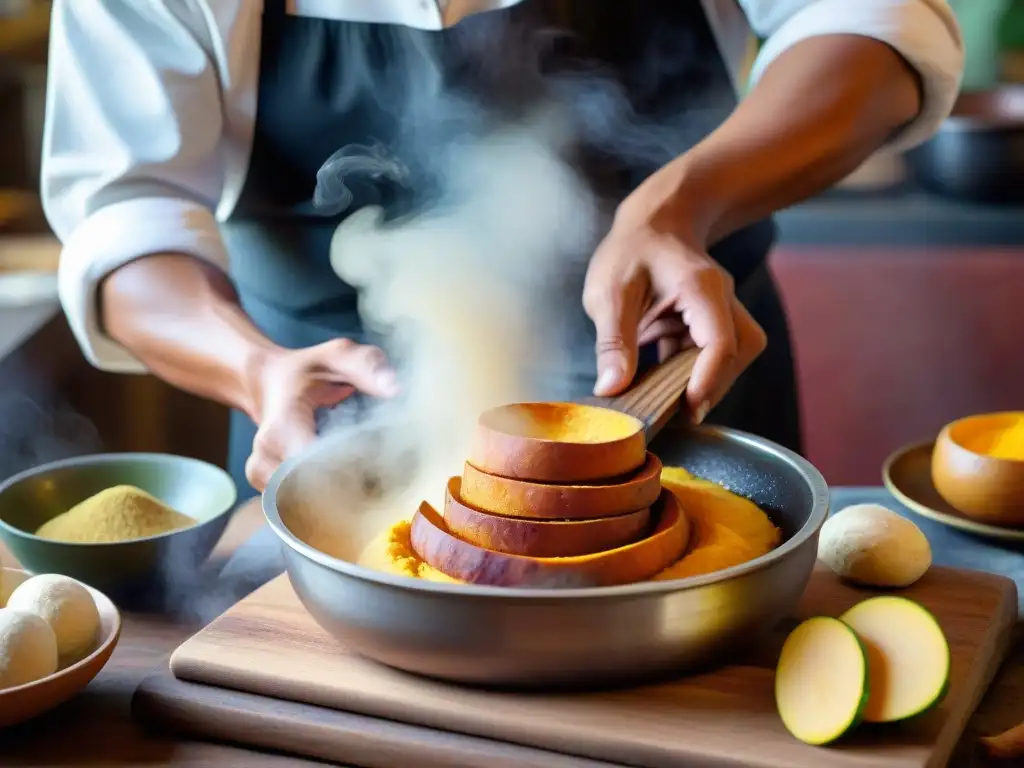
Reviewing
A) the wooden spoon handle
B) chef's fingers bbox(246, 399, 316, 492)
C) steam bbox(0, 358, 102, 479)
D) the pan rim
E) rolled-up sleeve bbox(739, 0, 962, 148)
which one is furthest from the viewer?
steam bbox(0, 358, 102, 479)

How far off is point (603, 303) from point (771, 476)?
217 millimetres

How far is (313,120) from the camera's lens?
128cm

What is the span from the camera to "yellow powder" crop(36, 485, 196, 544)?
37.7 inches

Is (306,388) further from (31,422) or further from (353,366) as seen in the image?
(31,422)

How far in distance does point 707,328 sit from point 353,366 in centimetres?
30

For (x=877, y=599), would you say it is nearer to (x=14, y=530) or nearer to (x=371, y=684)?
(x=371, y=684)

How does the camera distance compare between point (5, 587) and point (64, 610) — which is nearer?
point (64, 610)

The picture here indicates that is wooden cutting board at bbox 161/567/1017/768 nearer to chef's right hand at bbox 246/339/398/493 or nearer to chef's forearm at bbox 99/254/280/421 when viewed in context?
chef's right hand at bbox 246/339/398/493

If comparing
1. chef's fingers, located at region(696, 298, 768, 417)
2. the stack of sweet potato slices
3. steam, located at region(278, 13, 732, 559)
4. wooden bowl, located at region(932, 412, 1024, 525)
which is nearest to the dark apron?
steam, located at region(278, 13, 732, 559)

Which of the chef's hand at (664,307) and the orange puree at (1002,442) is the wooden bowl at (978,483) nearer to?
the orange puree at (1002,442)

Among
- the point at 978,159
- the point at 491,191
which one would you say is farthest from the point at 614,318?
the point at 978,159

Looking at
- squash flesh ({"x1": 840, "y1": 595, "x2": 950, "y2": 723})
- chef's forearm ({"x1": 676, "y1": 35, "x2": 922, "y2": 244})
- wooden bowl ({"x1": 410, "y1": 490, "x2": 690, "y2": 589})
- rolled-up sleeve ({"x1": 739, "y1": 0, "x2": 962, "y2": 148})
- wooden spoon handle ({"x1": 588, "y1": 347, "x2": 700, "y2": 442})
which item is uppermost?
rolled-up sleeve ({"x1": 739, "y1": 0, "x2": 962, "y2": 148})

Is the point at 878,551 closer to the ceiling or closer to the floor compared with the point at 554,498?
closer to the floor

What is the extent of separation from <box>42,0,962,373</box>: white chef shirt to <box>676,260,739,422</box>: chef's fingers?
1.34 feet
